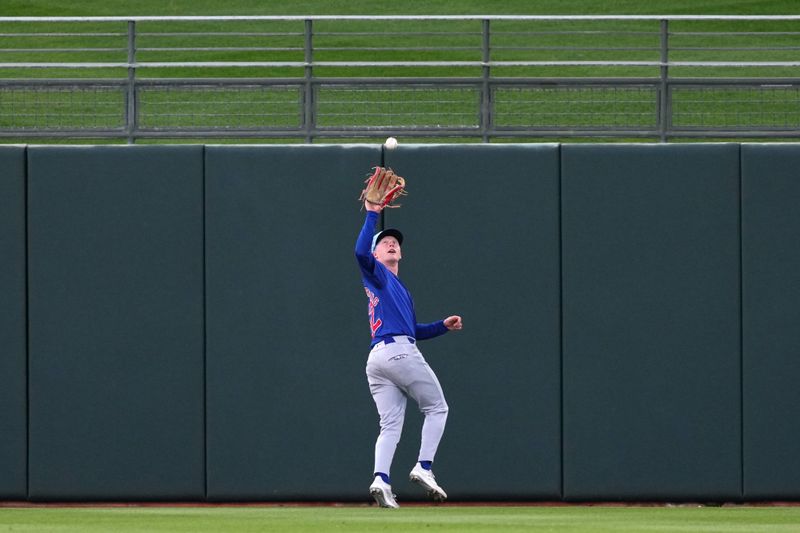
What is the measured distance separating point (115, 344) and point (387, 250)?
7.40 ft

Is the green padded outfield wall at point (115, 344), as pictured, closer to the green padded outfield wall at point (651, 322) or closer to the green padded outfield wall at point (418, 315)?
the green padded outfield wall at point (418, 315)

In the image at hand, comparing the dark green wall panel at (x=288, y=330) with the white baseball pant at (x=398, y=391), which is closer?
the white baseball pant at (x=398, y=391)

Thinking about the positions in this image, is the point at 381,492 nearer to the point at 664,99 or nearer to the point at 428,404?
the point at 428,404

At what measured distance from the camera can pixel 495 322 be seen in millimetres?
9609

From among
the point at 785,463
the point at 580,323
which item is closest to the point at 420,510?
the point at 580,323

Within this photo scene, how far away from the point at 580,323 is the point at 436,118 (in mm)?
6253

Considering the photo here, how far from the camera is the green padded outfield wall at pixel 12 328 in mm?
9656

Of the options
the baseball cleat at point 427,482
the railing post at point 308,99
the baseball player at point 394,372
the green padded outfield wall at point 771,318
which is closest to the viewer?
the baseball cleat at point 427,482

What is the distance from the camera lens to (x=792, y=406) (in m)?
9.55

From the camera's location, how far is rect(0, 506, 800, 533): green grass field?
22.7 ft

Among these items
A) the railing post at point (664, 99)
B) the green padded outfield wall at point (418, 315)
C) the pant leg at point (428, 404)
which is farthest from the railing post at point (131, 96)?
the railing post at point (664, 99)

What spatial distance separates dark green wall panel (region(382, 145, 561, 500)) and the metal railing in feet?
3.52

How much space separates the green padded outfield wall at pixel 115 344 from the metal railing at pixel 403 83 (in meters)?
1.07

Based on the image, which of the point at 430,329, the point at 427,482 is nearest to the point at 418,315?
the point at 430,329
